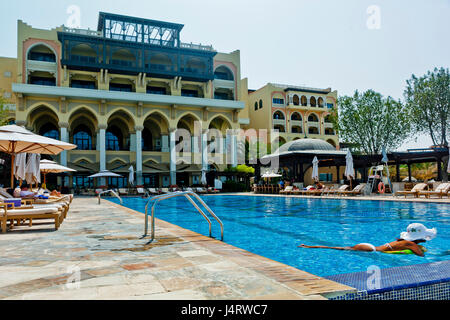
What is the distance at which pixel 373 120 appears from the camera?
96.2ft

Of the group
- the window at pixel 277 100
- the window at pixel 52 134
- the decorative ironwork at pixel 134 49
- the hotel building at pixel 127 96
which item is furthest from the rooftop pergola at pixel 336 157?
the window at pixel 52 134

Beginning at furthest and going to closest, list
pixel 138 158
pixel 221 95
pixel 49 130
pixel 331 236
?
pixel 221 95, pixel 49 130, pixel 138 158, pixel 331 236

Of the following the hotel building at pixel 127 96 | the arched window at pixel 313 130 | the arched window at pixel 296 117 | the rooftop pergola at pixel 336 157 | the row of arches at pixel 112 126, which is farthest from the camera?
the arched window at pixel 313 130

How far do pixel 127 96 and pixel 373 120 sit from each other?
22549mm

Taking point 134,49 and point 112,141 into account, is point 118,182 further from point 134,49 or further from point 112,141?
point 134,49

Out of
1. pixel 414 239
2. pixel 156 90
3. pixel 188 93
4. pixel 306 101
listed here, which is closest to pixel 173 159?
pixel 156 90

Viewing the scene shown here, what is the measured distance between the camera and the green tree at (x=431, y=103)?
85.9ft

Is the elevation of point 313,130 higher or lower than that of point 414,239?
higher

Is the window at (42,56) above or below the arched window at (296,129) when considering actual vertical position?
above

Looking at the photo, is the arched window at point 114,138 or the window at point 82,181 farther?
the arched window at point 114,138

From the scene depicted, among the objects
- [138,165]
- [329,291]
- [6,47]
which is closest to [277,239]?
[329,291]

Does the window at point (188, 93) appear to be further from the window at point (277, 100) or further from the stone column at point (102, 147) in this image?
the window at point (277, 100)

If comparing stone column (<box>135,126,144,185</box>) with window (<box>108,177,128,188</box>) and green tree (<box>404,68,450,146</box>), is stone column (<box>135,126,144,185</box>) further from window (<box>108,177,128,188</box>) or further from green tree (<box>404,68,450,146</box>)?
green tree (<box>404,68,450,146</box>)

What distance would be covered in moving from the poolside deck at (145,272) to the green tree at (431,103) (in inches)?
1080
